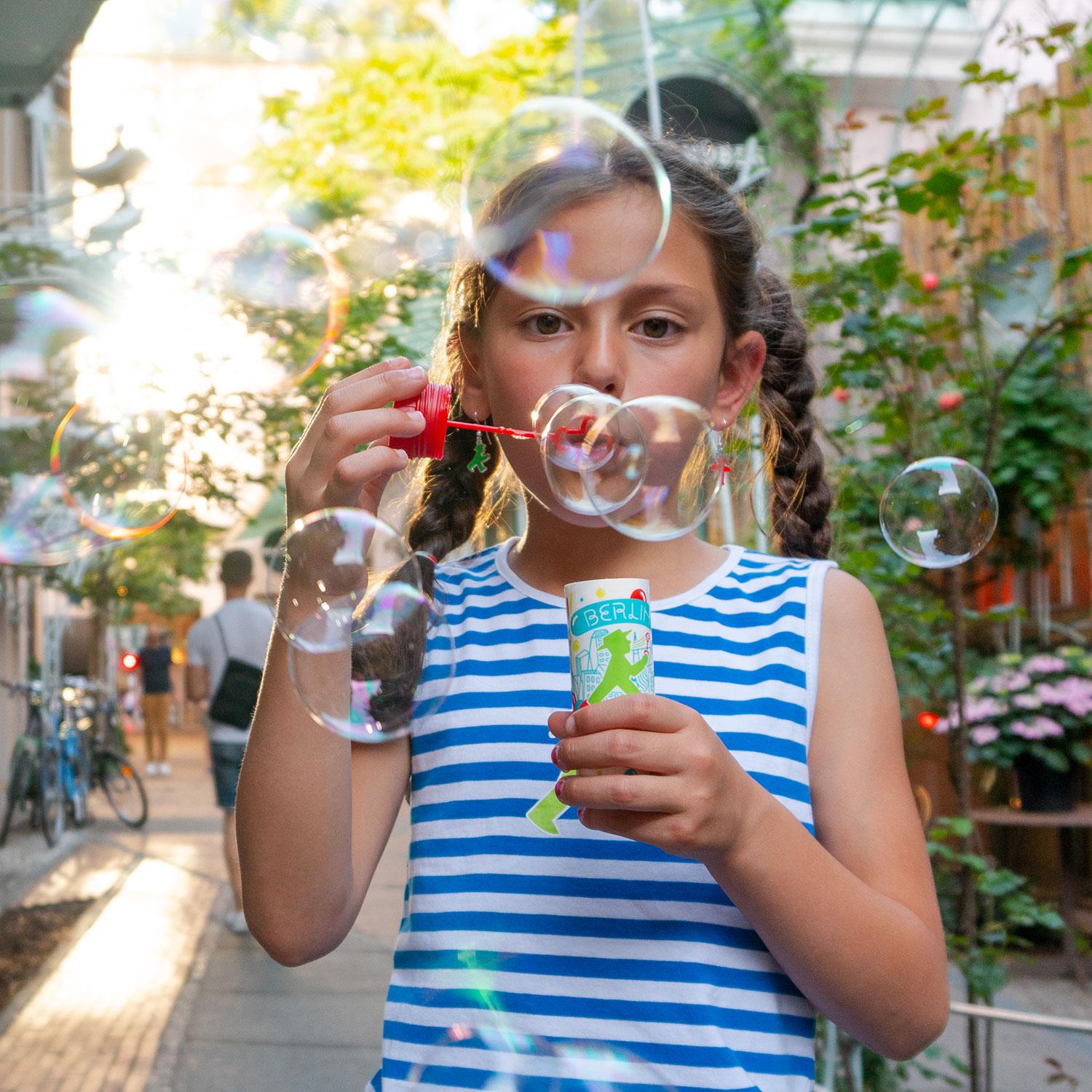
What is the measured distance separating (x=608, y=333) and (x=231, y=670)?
4.73 meters

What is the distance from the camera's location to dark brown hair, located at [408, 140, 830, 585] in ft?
5.04

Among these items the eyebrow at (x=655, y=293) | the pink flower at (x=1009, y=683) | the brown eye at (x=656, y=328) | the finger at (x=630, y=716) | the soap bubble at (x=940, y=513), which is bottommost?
the pink flower at (x=1009, y=683)

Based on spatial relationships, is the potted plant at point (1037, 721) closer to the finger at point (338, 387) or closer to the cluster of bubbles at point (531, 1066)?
the cluster of bubbles at point (531, 1066)

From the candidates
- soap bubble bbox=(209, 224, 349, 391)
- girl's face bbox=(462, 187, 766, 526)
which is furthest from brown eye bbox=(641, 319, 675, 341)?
soap bubble bbox=(209, 224, 349, 391)

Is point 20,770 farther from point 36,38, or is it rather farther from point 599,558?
point 599,558

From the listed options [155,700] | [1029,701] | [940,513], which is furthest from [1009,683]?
[155,700]

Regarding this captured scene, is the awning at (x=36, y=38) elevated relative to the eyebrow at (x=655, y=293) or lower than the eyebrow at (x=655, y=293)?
elevated

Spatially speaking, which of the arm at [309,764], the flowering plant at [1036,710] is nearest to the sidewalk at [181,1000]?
the flowering plant at [1036,710]

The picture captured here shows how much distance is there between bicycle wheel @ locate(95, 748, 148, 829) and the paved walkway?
2.40 metres

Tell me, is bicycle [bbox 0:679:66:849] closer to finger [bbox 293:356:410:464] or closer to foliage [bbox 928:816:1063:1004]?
foliage [bbox 928:816:1063:1004]

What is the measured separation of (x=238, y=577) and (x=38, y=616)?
604 centimetres

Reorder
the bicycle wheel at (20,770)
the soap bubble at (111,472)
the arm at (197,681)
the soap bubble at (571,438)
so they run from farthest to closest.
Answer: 1. the bicycle wheel at (20,770)
2. the arm at (197,681)
3. the soap bubble at (111,472)
4. the soap bubble at (571,438)

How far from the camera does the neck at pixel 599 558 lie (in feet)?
4.91

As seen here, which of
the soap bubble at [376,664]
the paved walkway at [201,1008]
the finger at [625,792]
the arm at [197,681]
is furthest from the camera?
the arm at [197,681]
